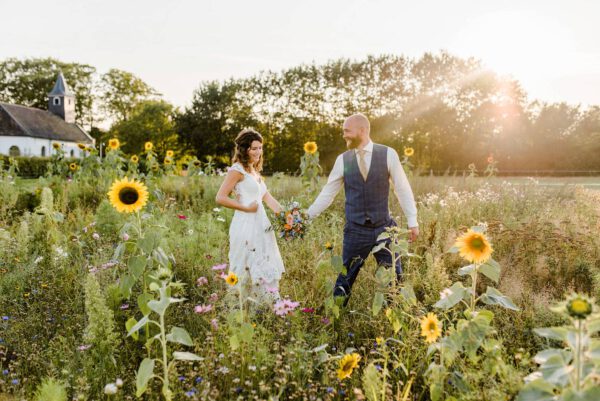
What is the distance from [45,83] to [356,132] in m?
57.6

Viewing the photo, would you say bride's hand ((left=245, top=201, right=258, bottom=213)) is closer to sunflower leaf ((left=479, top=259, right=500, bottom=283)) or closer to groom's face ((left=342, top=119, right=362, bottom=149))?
groom's face ((left=342, top=119, right=362, bottom=149))

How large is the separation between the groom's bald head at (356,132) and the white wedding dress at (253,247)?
2.83 ft

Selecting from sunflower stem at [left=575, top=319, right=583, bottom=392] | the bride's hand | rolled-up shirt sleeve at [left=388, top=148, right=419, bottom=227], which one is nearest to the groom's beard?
rolled-up shirt sleeve at [left=388, top=148, right=419, bottom=227]

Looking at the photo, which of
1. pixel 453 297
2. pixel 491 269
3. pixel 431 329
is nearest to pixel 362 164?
pixel 491 269

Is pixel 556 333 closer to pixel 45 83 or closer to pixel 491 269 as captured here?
pixel 491 269

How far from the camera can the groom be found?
3830 millimetres

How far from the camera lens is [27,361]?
3.35 metres

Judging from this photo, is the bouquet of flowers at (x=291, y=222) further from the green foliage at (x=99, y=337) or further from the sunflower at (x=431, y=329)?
the sunflower at (x=431, y=329)

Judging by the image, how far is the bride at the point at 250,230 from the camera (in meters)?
3.97

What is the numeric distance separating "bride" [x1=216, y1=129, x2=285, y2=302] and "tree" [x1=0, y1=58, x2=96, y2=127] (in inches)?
2161

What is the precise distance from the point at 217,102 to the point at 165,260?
2837 cm

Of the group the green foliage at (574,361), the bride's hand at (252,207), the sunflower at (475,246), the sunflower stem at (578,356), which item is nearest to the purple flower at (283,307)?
the bride's hand at (252,207)

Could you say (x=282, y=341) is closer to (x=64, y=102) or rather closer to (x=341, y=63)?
(x=341, y=63)

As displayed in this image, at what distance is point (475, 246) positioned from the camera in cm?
261
